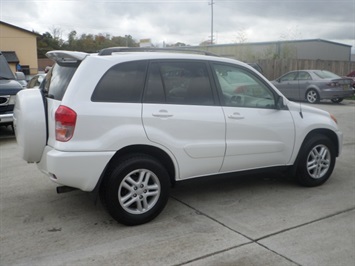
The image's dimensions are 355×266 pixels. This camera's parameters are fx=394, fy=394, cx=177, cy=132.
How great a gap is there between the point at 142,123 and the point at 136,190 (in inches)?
27.4

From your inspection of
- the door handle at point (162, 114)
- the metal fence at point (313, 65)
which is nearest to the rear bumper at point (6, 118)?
the door handle at point (162, 114)

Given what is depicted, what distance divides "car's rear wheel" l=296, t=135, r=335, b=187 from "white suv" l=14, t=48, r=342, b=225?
0.50m

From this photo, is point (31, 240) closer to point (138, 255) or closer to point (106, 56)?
point (138, 255)

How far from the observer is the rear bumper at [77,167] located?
12.3ft

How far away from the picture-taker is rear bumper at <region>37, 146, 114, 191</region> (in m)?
3.76

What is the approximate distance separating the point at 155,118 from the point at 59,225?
1524mm

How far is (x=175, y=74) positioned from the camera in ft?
14.4

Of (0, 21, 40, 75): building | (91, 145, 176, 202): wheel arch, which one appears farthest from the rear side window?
(0, 21, 40, 75): building

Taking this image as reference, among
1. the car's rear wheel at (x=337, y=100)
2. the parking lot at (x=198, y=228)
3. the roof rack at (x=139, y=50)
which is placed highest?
the roof rack at (x=139, y=50)

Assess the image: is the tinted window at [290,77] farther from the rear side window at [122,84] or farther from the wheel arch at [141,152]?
the rear side window at [122,84]

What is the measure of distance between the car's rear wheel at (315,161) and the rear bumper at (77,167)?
274 cm

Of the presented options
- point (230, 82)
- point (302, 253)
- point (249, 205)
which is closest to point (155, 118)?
point (230, 82)

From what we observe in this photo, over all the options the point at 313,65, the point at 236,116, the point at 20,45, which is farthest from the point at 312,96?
the point at 20,45

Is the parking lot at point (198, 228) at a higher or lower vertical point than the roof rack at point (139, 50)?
lower
